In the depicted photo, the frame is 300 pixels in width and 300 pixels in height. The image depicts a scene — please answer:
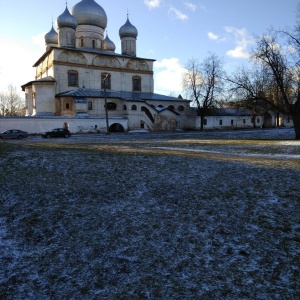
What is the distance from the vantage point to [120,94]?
173ft

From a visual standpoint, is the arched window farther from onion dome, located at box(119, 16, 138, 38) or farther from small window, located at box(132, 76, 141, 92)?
onion dome, located at box(119, 16, 138, 38)

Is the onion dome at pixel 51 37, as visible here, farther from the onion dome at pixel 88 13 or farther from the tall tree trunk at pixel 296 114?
the tall tree trunk at pixel 296 114

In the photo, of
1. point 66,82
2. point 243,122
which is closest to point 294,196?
point 66,82

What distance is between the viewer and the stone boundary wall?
124 ft

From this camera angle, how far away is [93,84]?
5191cm

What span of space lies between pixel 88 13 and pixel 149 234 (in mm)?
56834

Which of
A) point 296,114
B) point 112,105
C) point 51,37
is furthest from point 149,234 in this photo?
point 51,37

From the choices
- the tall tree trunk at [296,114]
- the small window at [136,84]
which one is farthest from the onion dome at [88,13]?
the tall tree trunk at [296,114]

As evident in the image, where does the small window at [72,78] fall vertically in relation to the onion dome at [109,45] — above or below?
below

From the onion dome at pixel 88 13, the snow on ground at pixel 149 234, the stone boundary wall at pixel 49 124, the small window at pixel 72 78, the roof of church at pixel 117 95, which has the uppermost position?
the onion dome at pixel 88 13

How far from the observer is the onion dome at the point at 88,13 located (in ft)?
178

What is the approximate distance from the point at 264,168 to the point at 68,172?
719 centimetres

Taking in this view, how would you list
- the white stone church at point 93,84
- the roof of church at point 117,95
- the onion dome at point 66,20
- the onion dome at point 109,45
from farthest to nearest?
the onion dome at point 109,45 < the onion dome at point 66,20 < the roof of church at point 117,95 < the white stone church at point 93,84

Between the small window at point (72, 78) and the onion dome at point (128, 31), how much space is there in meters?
15.5
